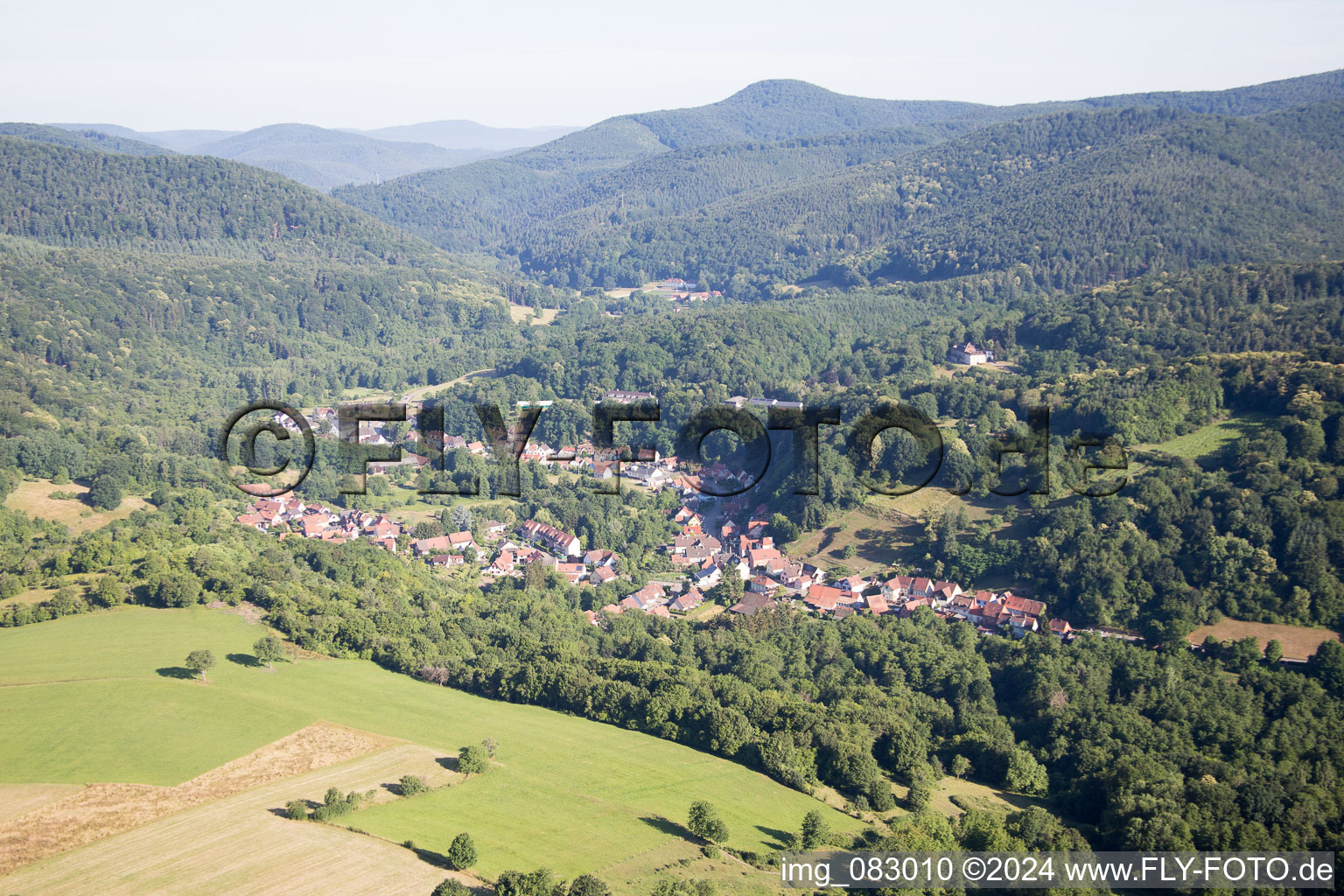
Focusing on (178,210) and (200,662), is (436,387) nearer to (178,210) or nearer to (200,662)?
(200,662)

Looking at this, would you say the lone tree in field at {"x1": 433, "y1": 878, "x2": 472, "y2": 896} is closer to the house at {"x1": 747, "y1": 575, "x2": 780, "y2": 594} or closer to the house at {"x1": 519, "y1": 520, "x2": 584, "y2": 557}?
the house at {"x1": 747, "y1": 575, "x2": 780, "y2": 594}

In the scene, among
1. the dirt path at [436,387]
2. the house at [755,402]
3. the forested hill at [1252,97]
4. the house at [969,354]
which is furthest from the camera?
the forested hill at [1252,97]

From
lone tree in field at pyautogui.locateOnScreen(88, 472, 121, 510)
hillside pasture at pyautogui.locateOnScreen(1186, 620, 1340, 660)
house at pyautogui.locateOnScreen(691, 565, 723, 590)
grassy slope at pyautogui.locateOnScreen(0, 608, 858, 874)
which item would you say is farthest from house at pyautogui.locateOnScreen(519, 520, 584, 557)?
hillside pasture at pyautogui.locateOnScreen(1186, 620, 1340, 660)

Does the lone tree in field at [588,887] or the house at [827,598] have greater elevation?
the lone tree in field at [588,887]

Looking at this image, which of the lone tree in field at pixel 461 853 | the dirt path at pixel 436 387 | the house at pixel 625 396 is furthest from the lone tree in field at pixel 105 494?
the lone tree in field at pixel 461 853

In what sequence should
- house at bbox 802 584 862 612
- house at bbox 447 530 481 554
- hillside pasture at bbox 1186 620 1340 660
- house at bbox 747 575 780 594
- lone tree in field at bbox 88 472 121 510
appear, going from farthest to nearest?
A: house at bbox 447 530 481 554 → lone tree in field at bbox 88 472 121 510 → house at bbox 747 575 780 594 → house at bbox 802 584 862 612 → hillside pasture at bbox 1186 620 1340 660

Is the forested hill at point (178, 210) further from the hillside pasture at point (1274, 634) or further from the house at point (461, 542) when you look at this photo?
the hillside pasture at point (1274, 634)

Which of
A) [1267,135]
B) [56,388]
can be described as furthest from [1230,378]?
[1267,135]

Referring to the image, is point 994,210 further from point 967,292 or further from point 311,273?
point 311,273
